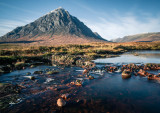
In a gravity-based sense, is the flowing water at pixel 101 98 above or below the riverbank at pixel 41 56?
below

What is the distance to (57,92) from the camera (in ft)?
30.7

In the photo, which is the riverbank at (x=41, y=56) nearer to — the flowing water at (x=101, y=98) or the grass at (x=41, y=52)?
the grass at (x=41, y=52)

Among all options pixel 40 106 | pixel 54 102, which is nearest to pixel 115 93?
pixel 54 102

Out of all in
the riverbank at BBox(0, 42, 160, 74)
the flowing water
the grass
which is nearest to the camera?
the flowing water

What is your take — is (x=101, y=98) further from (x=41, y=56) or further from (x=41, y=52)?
(x=41, y=52)

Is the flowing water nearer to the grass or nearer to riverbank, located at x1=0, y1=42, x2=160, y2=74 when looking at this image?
riverbank, located at x1=0, y1=42, x2=160, y2=74

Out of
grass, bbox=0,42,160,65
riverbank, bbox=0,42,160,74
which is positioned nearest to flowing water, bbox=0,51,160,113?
riverbank, bbox=0,42,160,74

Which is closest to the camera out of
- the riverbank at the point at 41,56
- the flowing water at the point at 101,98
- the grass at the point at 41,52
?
the flowing water at the point at 101,98

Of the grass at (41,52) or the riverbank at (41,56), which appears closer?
the riverbank at (41,56)

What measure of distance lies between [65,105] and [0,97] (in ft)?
17.2

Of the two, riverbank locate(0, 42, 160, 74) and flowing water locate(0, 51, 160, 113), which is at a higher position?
riverbank locate(0, 42, 160, 74)

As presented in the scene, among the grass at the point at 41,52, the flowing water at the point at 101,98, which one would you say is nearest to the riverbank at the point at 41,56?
the grass at the point at 41,52

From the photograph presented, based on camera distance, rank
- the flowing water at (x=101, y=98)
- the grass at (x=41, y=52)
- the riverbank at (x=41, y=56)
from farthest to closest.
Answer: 1. the grass at (x=41, y=52)
2. the riverbank at (x=41, y=56)
3. the flowing water at (x=101, y=98)

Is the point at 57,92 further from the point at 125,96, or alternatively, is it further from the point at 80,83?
the point at 125,96
